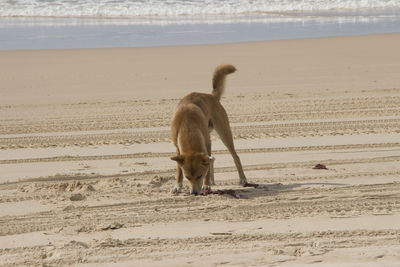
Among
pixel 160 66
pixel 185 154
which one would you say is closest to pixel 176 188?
pixel 185 154

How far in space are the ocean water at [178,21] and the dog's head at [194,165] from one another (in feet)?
45.3

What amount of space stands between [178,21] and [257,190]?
2098cm

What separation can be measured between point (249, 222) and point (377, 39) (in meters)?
14.4

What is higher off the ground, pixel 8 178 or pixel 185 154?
pixel 185 154

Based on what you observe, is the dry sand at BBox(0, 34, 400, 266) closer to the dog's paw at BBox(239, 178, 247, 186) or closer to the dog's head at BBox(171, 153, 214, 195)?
the dog's paw at BBox(239, 178, 247, 186)

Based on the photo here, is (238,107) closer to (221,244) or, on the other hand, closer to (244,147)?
(244,147)

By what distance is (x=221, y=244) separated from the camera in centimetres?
596

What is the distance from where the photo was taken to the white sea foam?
1192 inches

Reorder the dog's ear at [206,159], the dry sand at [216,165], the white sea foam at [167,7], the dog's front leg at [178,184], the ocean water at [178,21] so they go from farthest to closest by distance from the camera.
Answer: the white sea foam at [167,7] < the ocean water at [178,21] < the dog's front leg at [178,184] < the dog's ear at [206,159] < the dry sand at [216,165]

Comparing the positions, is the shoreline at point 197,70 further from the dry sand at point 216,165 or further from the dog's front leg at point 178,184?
the dog's front leg at point 178,184

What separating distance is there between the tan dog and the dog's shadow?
138 millimetres

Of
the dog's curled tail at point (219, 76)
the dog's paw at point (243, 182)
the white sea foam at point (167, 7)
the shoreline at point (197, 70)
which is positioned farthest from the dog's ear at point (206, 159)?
the white sea foam at point (167, 7)

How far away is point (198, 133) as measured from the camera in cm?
760

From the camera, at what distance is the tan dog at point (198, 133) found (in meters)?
7.30
